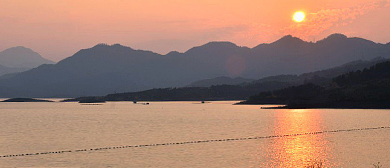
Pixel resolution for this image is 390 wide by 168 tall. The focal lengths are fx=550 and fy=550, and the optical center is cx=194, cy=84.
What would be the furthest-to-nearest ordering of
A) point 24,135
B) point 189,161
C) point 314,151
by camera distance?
1. point 24,135
2. point 314,151
3. point 189,161

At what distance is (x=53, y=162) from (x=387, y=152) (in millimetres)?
40892

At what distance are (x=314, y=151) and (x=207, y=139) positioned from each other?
23.0m

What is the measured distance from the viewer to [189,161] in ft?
204

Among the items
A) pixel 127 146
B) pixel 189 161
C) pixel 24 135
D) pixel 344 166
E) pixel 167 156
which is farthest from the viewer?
pixel 24 135

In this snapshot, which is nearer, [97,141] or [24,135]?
[97,141]

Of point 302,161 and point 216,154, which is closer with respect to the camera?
point 302,161

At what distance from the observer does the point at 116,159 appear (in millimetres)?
63531

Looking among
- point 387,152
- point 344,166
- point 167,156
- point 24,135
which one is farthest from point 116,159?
point 24,135

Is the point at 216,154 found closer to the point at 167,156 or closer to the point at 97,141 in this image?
the point at 167,156

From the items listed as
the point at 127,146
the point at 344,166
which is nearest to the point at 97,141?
the point at 127,146

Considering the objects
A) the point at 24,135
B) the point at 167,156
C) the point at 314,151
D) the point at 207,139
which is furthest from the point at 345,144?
the point at 24,135

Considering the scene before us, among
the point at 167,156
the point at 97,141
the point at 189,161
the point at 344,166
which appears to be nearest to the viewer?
the point at 344,166

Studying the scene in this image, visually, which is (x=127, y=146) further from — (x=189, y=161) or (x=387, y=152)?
(x=387, y=152)

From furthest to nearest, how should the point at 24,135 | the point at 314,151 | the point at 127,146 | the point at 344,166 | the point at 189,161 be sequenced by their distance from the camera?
1. the point at 24,135
2. the point at 127,146
3. the point at 314,151
4. the point at 189,161
5. the point at 344,166
